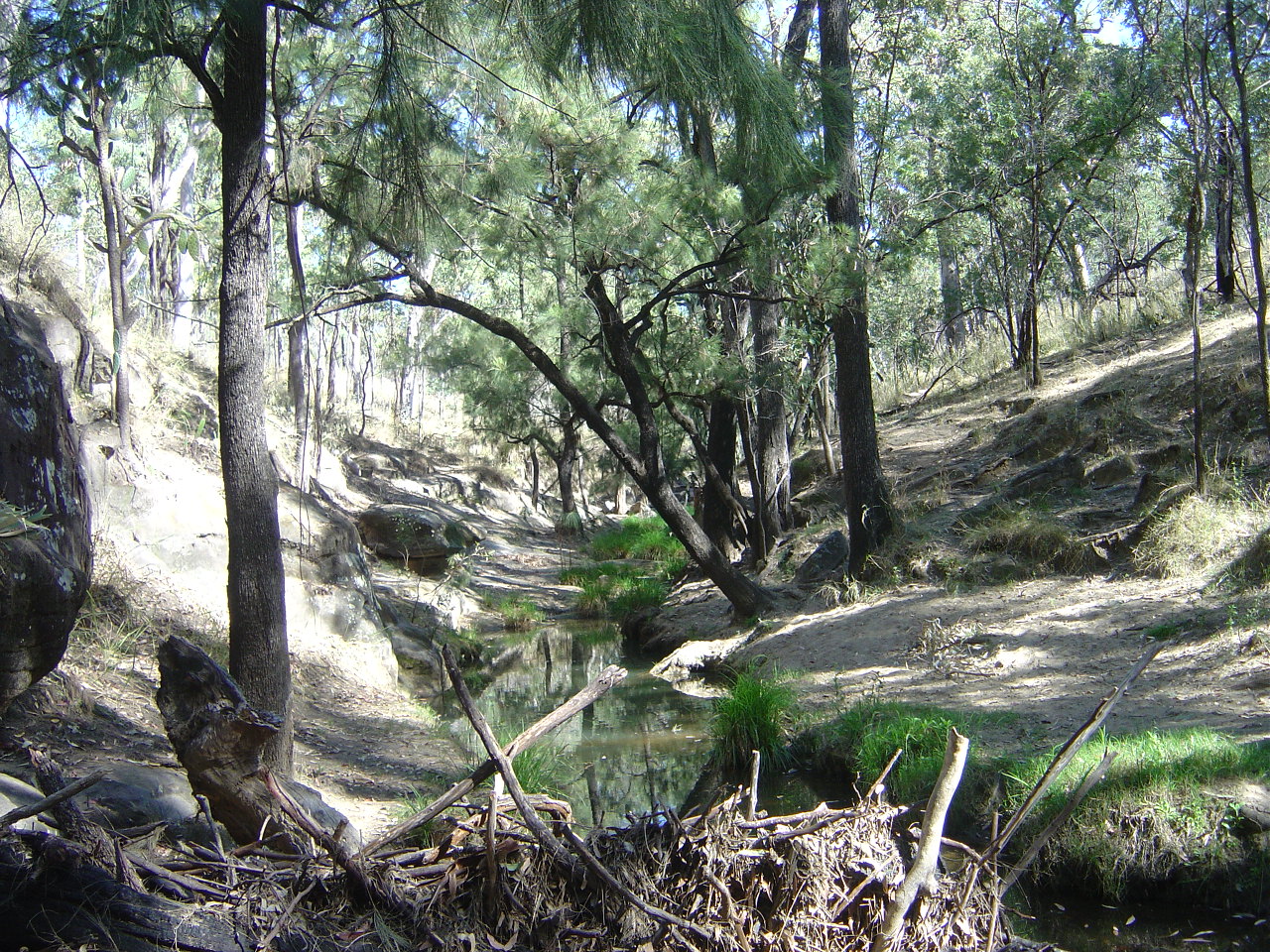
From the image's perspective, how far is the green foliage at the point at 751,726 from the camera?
21.3 feet

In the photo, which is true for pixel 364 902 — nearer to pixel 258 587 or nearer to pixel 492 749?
pixel 492 749

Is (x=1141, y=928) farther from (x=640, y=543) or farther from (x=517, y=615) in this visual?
(x=640, y=543)

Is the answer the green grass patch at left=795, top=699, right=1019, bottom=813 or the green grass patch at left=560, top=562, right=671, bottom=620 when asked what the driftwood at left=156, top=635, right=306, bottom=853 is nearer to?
the green grass patch at left=795, top=699, right=1019, bottom=813

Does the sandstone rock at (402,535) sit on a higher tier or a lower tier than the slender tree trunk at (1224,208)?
lower

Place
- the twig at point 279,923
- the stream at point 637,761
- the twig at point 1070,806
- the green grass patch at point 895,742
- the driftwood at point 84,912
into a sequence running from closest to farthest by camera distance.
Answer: the driftwood at point 84,912, the twig at point 279,923, the twig at point 1070,806, the stream at point 637,761, the green grass patch at point 895,742

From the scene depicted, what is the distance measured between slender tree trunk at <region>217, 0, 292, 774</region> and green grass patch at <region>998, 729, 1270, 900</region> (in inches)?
164

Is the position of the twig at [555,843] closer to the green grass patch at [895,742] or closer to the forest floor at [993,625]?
the forest floor at [993,625]

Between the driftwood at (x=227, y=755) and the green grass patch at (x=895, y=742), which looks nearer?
the driftwood at (x=227, y=755)

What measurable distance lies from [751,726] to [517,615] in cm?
873

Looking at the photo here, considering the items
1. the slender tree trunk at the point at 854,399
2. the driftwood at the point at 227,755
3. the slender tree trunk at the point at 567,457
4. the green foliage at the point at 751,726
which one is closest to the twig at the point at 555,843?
the driftwood at the point at 227,755

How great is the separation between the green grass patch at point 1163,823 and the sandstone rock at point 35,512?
16.3ft

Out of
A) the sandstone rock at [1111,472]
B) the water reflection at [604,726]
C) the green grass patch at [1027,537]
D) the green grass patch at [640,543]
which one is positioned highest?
the sandstone rock at [1111,472]

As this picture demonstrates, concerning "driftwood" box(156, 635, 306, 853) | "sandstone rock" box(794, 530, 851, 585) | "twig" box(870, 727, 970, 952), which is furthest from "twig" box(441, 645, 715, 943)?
"sandstone rock" box(794, 530, 851, 585)

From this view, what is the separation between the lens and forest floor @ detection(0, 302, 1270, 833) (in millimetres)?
5785
